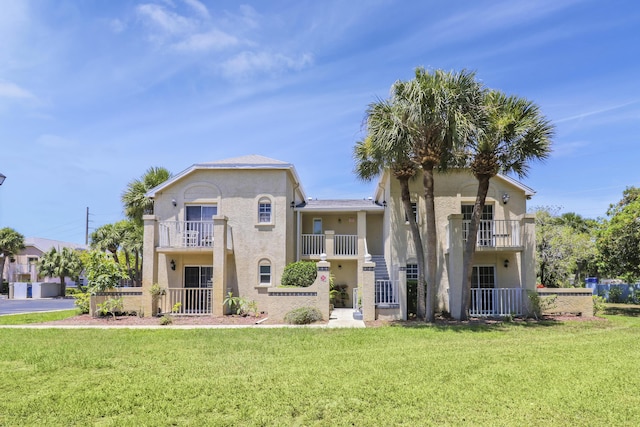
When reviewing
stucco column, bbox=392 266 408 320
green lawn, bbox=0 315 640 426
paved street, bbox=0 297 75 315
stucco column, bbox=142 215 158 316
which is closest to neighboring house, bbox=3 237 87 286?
paved street, bbox=0 297 75 315

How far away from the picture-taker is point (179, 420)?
612cm

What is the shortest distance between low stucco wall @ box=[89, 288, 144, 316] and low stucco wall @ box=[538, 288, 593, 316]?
1694 cm

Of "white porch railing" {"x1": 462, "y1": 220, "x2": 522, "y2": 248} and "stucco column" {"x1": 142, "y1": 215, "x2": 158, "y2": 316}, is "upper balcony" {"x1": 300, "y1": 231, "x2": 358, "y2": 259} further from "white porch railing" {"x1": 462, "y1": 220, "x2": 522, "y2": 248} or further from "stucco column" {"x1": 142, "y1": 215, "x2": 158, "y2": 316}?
"stucco column" {"x1": 142, "y1": 215, "x2": 158, "y2": 316}

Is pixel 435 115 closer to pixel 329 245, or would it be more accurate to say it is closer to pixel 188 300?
pixel 329 245

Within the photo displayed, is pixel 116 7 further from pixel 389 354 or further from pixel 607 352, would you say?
pixel 607 352

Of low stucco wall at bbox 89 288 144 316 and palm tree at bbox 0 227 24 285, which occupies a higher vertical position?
palm tree at bbox 0 227 24 285

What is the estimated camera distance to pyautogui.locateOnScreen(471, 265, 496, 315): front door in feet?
62.3

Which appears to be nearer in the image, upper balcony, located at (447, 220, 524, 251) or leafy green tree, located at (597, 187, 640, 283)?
upper balcony, located at (447, 220, 524, 251)

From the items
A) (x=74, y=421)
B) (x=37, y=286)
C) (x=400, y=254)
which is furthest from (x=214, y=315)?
(x=37, y=286)

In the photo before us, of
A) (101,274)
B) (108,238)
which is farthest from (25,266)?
(101,274)

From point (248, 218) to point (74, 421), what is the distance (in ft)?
52.5

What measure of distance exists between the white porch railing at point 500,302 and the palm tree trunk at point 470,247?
4.83 ft

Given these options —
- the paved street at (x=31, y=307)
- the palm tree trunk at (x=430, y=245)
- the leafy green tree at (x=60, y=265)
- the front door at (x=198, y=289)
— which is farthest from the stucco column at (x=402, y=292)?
the leafy green tree at (x=60, y=265)

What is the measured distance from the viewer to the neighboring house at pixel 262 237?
19641mm
